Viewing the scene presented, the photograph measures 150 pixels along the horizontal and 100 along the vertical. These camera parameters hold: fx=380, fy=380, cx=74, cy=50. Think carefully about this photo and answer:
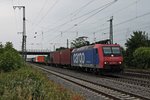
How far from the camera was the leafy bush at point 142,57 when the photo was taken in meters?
45.8

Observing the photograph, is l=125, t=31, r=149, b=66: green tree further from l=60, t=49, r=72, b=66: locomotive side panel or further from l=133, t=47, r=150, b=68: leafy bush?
l=60, t=49, r=72, b=66: locomotive side panel

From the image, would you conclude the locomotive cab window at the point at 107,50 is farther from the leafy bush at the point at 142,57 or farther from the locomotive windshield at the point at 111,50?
the leafy bush at the point at 142,57

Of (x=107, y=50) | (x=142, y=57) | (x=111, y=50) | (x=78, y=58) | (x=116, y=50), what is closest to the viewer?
(x=107, y=50)

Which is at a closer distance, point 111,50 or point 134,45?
point 111,50

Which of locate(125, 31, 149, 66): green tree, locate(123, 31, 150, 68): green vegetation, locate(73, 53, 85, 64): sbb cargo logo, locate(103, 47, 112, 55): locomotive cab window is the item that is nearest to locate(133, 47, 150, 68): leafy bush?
locate(123, 31, 150, 68): green vegetation

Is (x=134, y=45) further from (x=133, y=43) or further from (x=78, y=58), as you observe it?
(x=78, y=58)

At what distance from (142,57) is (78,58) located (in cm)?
881

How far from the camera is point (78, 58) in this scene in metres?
42.8

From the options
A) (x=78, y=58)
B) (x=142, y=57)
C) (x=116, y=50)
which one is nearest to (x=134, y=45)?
(x=142, y=57)

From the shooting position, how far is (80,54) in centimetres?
4141

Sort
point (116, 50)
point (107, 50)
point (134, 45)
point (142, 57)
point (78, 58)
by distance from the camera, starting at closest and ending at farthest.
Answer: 1. point (107, 50)
2. point (116, 50)
3. point (78, 58)
4. point (142, 57)
5. point (134, 45)

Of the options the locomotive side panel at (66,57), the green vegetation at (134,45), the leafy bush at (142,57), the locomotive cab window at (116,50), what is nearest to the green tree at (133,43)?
the green vegetation at (134,45)

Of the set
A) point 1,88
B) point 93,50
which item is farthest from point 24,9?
point 1,88

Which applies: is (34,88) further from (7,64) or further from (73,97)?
(7,64)
